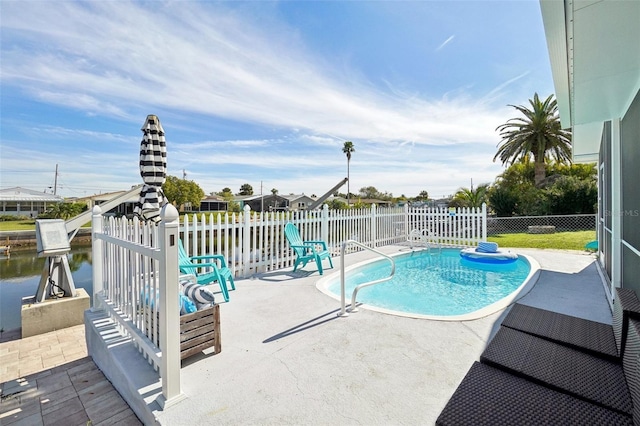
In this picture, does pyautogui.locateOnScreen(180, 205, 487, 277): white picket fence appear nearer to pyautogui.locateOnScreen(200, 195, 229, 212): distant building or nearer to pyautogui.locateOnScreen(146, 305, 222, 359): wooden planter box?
pyautogui.locateOnScreen(146, 305, 222, 359): wooden planter box

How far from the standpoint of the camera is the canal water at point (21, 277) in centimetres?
743

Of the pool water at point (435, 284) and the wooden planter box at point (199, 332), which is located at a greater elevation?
the wooden planter box at point (199, 332)

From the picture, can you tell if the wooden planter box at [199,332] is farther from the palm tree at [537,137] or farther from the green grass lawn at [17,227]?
the green grass lawn at [17,227]

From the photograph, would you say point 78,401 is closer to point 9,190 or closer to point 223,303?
point 223,303

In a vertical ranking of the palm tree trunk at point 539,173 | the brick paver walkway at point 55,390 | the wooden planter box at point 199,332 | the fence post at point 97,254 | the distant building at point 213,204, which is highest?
the palm tree trunk at point 539,173

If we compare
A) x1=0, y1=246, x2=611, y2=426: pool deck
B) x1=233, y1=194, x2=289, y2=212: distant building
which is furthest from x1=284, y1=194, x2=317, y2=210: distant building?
x1=0, y1=246, x2=611, y2=426: pool deck

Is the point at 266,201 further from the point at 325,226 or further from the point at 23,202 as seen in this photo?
the point at 325,226

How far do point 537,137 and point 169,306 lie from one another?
83.2ft

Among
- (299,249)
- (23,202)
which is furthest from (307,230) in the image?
(23,202)

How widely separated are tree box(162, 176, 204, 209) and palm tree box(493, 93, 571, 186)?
116 ft

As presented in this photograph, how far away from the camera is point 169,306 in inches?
86.1

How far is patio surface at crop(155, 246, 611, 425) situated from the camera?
6.84 ft

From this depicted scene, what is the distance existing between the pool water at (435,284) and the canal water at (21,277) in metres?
7.02

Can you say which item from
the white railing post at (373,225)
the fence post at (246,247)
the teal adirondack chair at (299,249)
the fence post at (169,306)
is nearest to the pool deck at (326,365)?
the fence post at (169,306)
